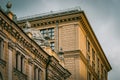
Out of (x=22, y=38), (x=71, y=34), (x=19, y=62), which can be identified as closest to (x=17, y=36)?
(x=22, y=38)

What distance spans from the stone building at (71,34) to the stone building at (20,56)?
13.9 meters

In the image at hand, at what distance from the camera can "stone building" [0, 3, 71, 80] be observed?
38.4 metres

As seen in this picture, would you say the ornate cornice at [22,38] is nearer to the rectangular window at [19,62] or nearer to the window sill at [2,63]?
the rectangular window at [19,62]

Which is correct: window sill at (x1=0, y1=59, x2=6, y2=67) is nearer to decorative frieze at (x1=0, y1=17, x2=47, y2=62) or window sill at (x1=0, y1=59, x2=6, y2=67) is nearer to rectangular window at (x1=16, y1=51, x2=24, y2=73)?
decorative frieze at (x1=0, y1=17, x2=47, y2=62)

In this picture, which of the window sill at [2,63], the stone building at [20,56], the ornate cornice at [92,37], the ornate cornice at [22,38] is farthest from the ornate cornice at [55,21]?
the window sill at [2,63]

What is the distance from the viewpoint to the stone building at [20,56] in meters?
38.4

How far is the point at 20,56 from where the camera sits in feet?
139

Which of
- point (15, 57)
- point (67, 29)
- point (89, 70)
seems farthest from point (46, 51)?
point (89, 70)

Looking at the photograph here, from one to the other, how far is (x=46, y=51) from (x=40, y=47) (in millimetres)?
3525

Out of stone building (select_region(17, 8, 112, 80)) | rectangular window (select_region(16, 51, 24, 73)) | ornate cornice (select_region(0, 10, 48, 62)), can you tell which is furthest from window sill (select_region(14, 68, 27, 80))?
stone building (select_region(17, 8, 112, 80))

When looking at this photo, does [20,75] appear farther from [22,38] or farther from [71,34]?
[71,34]

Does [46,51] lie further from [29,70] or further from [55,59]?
[29,70]

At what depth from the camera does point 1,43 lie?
1506 inches

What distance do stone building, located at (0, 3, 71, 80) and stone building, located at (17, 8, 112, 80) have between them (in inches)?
549
